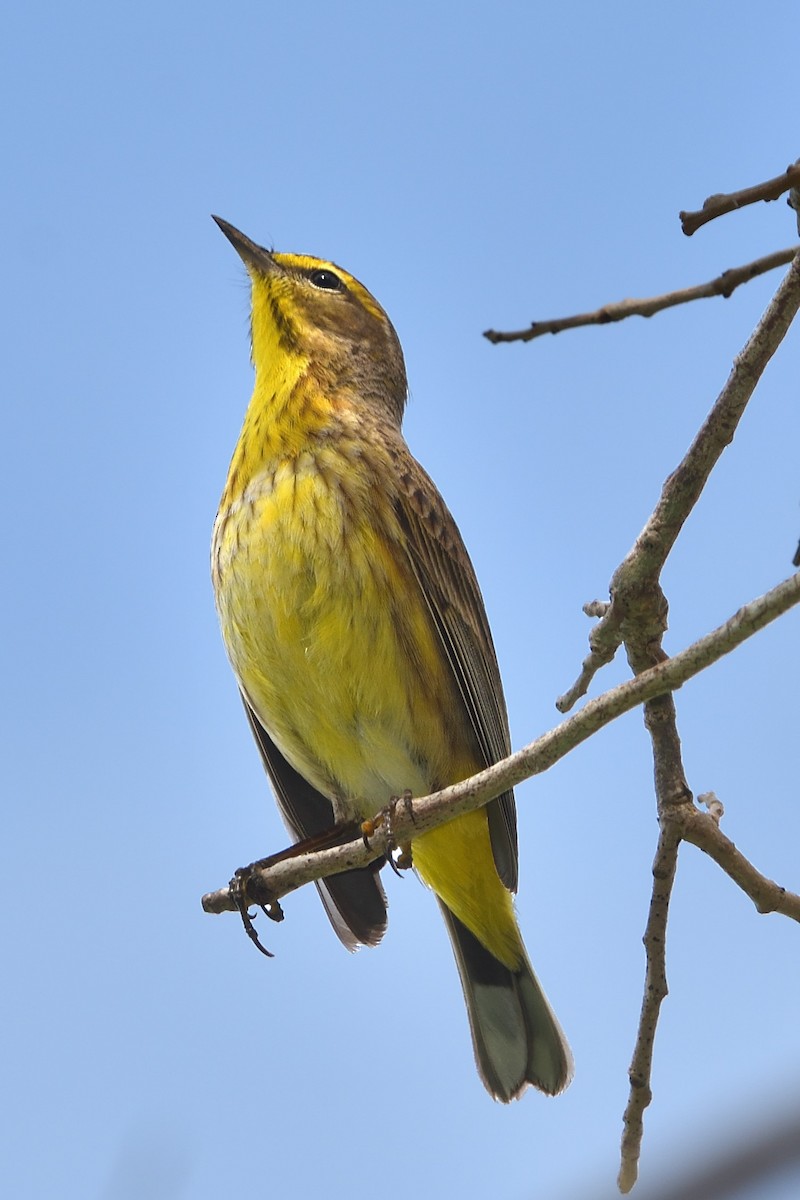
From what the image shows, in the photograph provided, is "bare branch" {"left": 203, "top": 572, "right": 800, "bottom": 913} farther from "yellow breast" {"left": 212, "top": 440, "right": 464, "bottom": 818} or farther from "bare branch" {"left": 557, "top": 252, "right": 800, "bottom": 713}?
"yellow breast" {"left": 212, "top": 440, "right": 464, "bottom": 818}

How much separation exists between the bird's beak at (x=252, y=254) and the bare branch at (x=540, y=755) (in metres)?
3.79

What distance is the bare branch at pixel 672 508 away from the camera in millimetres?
4047

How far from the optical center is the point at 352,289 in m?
8.27

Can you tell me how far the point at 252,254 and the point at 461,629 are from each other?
2.81 metres

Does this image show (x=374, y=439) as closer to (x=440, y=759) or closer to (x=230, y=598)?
(x=230, y=598)

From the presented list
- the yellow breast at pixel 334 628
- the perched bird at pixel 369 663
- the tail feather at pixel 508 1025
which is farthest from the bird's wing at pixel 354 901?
the yellow breast at pixel 334 628

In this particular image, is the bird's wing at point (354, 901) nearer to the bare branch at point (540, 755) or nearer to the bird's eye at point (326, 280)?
the bare branch at point (540, 755)

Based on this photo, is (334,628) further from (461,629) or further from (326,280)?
(326,280)

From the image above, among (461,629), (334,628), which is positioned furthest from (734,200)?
(461,629)

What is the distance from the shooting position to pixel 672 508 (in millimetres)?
4477

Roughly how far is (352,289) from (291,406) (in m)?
1.58

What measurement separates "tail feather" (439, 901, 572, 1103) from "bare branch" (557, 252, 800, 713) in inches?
91.9

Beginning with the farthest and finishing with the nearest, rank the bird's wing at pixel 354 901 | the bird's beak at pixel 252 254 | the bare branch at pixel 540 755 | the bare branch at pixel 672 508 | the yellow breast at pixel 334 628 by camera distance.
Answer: the bird's beak at pixel 252 254 → the bird's wing at pixel 354 901 → the yellow breast at pixel 334 628 → the bare branch at pixel 672 508 → the bare branch at pixel 540 755

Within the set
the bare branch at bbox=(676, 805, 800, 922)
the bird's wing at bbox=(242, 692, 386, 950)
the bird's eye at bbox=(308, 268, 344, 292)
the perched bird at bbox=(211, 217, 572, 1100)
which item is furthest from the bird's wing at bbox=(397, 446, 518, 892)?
the bare branch at bbox=(676, 805, 800, 922)
